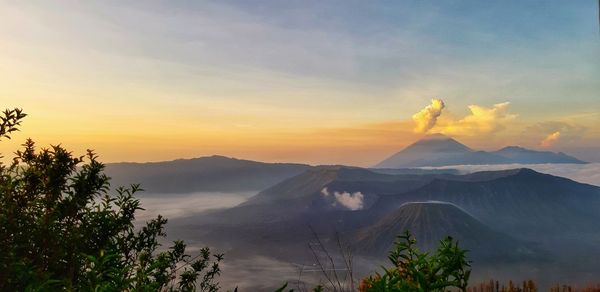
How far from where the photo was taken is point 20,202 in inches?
241

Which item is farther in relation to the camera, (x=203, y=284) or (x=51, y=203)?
(x=203, y=284)

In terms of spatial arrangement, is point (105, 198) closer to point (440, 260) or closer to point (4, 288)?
point (4, 288)

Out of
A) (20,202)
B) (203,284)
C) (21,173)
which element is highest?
(21,173)

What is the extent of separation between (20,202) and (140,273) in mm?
4628

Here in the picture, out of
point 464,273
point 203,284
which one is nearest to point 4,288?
point 464,273

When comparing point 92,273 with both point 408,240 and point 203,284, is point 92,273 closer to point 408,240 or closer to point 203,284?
point 408,240

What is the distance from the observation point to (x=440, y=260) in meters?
2.53

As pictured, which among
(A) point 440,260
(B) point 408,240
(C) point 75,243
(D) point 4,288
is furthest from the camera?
(C) point 75,243

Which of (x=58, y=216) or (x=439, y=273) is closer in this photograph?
(x=439, y=273)

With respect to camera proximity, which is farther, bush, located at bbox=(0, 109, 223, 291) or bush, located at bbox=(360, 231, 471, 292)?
bush, located at bbox=(0, 109, 223, 291)

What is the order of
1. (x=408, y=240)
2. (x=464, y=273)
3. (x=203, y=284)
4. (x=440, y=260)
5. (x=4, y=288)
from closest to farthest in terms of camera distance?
(x=464, y=273) < (x=440, y=260) < (x=408, y=240) < (x=4, y=288) < (x=203, y=284)

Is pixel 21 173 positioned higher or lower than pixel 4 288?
higher

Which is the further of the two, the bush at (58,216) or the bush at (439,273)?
the bush at (58,216)

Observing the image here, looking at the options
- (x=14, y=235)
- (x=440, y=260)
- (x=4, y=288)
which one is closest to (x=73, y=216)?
(x=14, y=235)
